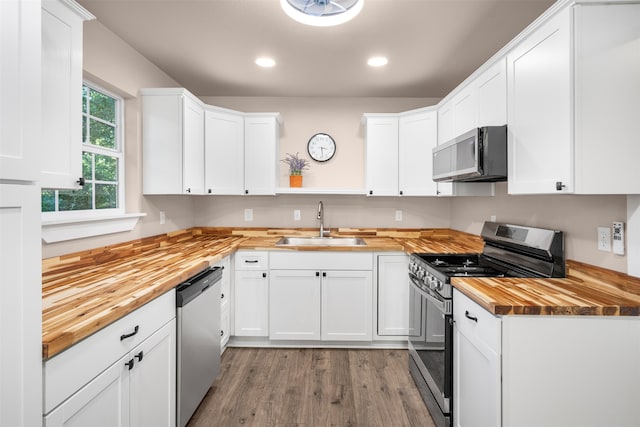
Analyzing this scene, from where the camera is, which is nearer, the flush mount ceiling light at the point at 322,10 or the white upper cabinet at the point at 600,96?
the white upper cabinet at the point at 600,96

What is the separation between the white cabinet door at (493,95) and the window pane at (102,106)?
8.50ft

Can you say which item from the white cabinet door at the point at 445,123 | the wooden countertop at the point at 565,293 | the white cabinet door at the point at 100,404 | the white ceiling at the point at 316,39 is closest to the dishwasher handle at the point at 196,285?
the white cabinet door at the point at 100,404

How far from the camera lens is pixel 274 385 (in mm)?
2246

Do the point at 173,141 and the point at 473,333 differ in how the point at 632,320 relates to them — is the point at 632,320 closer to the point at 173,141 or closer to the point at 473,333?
the point at 473,333

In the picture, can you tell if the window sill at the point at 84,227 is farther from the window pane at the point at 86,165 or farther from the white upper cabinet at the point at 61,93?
the white upper cabinet at the point at 61,93

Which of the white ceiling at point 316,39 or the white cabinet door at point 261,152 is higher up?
the white ceiling at point 316,39

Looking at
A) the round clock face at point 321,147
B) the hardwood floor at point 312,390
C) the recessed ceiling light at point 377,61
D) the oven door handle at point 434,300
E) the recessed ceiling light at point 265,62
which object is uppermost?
the recessed ceiling light at point 265,62

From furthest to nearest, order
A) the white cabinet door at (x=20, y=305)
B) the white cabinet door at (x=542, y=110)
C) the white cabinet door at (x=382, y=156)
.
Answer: the white cabinet door at (x=382, y=156)
the white cabinet door at (x=542, y=110)
the white cabinet door at (x=20, y=305)

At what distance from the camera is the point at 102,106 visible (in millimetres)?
2271

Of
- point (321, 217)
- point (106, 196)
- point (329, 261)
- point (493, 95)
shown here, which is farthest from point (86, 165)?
point (493, 95)

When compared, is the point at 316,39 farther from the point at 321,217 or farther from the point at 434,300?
the point at 434,300

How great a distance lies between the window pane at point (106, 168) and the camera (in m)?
2.23

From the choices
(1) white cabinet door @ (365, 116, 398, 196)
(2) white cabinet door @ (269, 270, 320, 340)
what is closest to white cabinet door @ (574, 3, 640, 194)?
(1) white cabinet door @ (365, 116, 398, 196)

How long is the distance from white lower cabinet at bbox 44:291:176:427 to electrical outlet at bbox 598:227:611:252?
215 cm
